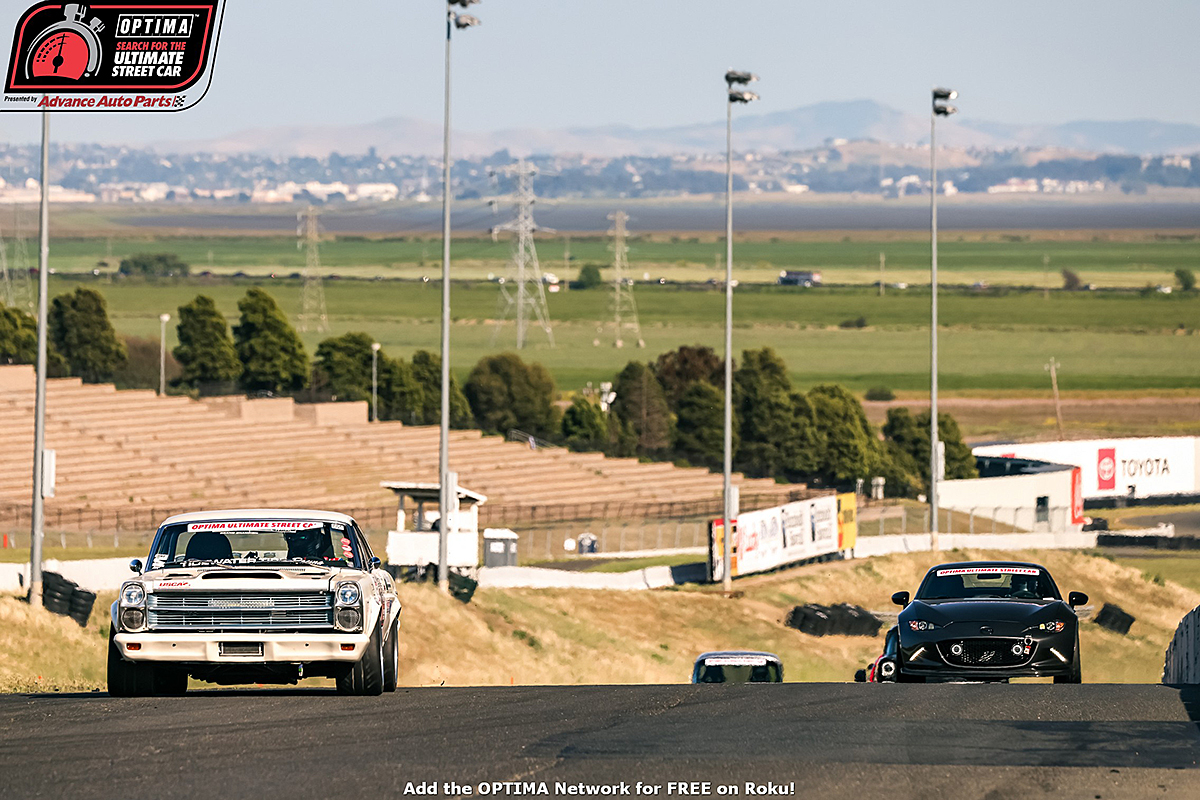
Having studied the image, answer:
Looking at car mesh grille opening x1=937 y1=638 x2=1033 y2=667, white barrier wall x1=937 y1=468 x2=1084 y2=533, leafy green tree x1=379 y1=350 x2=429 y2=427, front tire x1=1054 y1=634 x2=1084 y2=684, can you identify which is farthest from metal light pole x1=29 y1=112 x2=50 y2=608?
leafy green tree x1=379 y1=350 x2=429 y2=427

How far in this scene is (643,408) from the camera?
109 metres

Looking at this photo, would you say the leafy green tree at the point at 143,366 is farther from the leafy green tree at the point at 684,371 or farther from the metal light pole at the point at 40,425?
the metal light pole at the point at 40,425

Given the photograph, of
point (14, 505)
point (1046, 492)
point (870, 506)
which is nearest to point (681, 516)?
point (870, 506)

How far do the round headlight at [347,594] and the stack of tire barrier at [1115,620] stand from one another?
124 ft

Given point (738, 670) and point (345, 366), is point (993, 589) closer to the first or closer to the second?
point (738, 670)

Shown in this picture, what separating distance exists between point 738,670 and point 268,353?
268 feet

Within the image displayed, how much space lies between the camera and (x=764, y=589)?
52.2 meters

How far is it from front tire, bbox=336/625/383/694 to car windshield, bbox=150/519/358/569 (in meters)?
0.86

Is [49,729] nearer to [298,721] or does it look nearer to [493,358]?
[298,721]

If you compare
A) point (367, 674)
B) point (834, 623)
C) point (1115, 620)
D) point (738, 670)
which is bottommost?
point (1115, 620)

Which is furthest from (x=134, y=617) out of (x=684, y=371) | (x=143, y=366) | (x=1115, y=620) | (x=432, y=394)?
(x=143, y=366)

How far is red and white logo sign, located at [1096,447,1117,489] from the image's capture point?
95625 mm

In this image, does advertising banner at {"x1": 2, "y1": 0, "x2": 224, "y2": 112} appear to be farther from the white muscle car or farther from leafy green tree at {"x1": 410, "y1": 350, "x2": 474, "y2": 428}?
leafy green tree at {"x1": 410, "y1": 350, "x2": 474, "y2": 428}

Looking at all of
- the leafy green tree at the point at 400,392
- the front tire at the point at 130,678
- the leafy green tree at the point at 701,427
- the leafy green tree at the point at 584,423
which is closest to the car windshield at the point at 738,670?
the front tire at the point at 130,678
